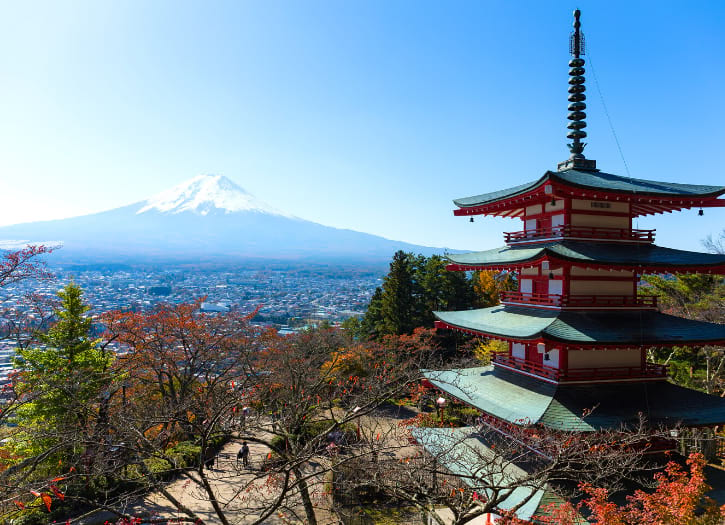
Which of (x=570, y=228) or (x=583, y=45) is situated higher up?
(x=583, y=45)

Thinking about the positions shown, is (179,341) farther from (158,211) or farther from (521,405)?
(158,211)

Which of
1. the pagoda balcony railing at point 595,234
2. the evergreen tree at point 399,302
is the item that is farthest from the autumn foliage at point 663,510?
the evergreen tree at point 399,302

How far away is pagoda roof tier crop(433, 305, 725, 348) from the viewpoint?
9430 mm

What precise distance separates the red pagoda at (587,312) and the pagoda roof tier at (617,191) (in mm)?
32

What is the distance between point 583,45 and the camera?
1203cm

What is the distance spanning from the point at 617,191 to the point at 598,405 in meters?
5.21

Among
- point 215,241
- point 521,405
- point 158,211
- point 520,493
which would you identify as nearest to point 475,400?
point 521,405

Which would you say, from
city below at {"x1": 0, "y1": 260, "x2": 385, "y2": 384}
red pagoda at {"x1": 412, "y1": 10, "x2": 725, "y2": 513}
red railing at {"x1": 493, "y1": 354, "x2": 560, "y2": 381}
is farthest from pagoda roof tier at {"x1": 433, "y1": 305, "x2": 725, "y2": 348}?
city below at {"x1": 0, "y1": 260, "x2": 385, "y2": 384}

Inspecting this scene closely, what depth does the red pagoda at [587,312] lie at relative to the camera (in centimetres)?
946

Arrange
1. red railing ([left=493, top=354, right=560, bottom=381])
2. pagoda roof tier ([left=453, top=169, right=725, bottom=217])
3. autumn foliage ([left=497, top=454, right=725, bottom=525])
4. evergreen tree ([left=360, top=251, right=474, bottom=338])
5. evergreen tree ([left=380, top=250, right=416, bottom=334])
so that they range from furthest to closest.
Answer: evergreen tree ([left=360, top=251, right=474, bottom=338])
evergreen tree ([left=380, top=250, right=416, bottom=334])
red railing ([left=493, top=354, right=560, bottom=381])
pagoda roof tier ([left=453, top=169, right=725, bottom=217])
autumn foliage ([left=497, top=454, right=725, bottom=525])

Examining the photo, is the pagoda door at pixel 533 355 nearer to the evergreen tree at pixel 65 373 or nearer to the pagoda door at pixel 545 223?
the pagoda door at pixel 545 223

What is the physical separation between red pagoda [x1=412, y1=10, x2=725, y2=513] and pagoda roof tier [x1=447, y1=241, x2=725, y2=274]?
3cm

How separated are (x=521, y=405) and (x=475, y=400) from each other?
1409 millimetres

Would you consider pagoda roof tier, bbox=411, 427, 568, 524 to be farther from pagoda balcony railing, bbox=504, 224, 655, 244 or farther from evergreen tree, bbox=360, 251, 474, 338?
evergreen tree, bbox=360, 251, 474, 338
